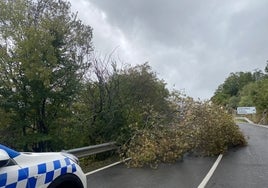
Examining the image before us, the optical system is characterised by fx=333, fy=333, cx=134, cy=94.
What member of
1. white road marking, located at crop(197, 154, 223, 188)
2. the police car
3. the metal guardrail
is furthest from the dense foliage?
the police car

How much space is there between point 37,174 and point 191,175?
580cm

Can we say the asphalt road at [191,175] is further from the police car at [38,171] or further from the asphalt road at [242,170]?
the police car at [38,171]

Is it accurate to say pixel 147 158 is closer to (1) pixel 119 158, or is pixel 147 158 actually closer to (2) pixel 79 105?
(1) pixel 119 158

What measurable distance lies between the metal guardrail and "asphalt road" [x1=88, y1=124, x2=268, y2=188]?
1.15m

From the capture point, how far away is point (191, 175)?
8938 millimetres

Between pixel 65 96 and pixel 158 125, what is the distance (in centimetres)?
443

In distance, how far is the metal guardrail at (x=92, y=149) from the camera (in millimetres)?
10578

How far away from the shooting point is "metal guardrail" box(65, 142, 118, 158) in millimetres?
10578

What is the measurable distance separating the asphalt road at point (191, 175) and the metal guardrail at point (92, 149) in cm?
115

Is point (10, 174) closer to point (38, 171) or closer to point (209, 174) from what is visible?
point (38, 171)

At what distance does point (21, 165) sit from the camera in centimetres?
385

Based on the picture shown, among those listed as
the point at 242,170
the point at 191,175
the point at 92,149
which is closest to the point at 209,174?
the point at 191,175

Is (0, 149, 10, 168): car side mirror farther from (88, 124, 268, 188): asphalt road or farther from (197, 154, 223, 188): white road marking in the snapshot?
(197, 154, 223, 188): white road marking

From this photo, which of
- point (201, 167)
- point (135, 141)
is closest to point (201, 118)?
point (135, 141)
